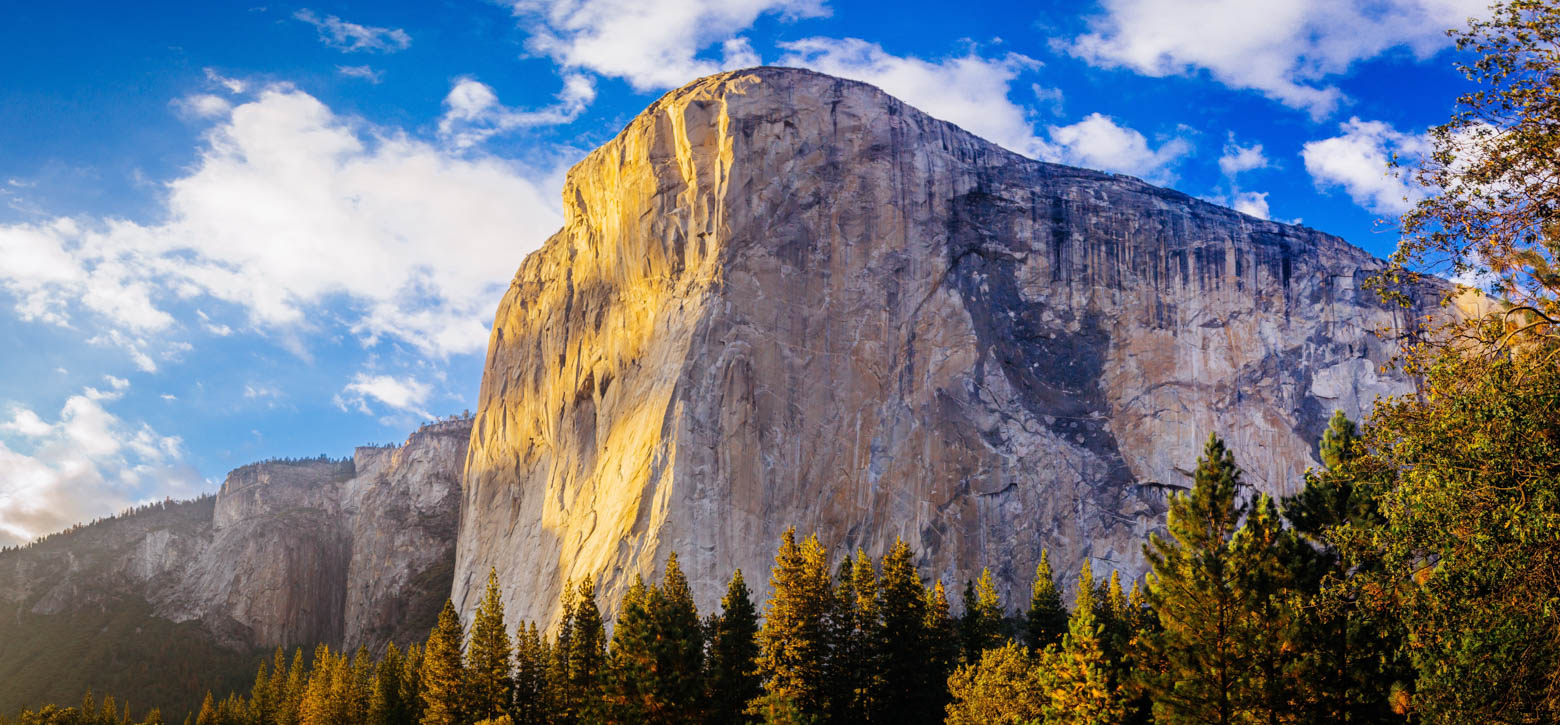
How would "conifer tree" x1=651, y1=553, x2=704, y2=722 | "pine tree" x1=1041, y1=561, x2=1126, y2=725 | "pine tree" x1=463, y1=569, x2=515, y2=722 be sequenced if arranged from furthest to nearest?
"pine tree" x1=463, y1=569, x2=515, y2=722, "conifer tree" x1=651, y1=553, x2=704, y2=722, "pine tree" x1=1041, y1=561, x2=1126, y2=725

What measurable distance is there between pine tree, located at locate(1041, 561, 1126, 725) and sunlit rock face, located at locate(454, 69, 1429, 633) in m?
40.1

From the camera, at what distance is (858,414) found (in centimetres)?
7762

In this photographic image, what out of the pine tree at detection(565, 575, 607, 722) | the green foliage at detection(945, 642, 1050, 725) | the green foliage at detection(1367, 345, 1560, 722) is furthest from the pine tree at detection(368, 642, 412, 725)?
the green foliage at detection(1367, 345, 1560, 722)

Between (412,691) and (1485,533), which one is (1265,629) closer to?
(1485,533)

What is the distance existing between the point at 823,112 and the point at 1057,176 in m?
18.7

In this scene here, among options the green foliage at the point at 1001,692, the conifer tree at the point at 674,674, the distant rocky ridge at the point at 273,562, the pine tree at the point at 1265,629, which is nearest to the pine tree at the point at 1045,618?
the green foliage at the point at 1001,692

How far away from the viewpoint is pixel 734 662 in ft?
147

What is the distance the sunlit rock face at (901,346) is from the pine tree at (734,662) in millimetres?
22227

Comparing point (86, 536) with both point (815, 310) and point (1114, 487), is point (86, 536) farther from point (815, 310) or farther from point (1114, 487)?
point (1114, 487)

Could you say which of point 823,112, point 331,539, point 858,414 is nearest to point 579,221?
point 823,112

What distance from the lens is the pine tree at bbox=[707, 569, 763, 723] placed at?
131 ft

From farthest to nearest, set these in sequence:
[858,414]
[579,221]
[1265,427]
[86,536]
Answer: [86,536] < [579,221] < [1265,427] < [858,414]

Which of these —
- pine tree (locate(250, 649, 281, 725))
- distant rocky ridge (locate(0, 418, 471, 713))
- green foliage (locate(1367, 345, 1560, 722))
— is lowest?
pine tree (locate(250, 649, 281, 725))

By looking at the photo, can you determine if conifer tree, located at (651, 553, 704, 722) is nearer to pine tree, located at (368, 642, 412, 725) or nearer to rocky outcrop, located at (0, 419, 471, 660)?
pine tree, located at (368, 642, 412, 725)
